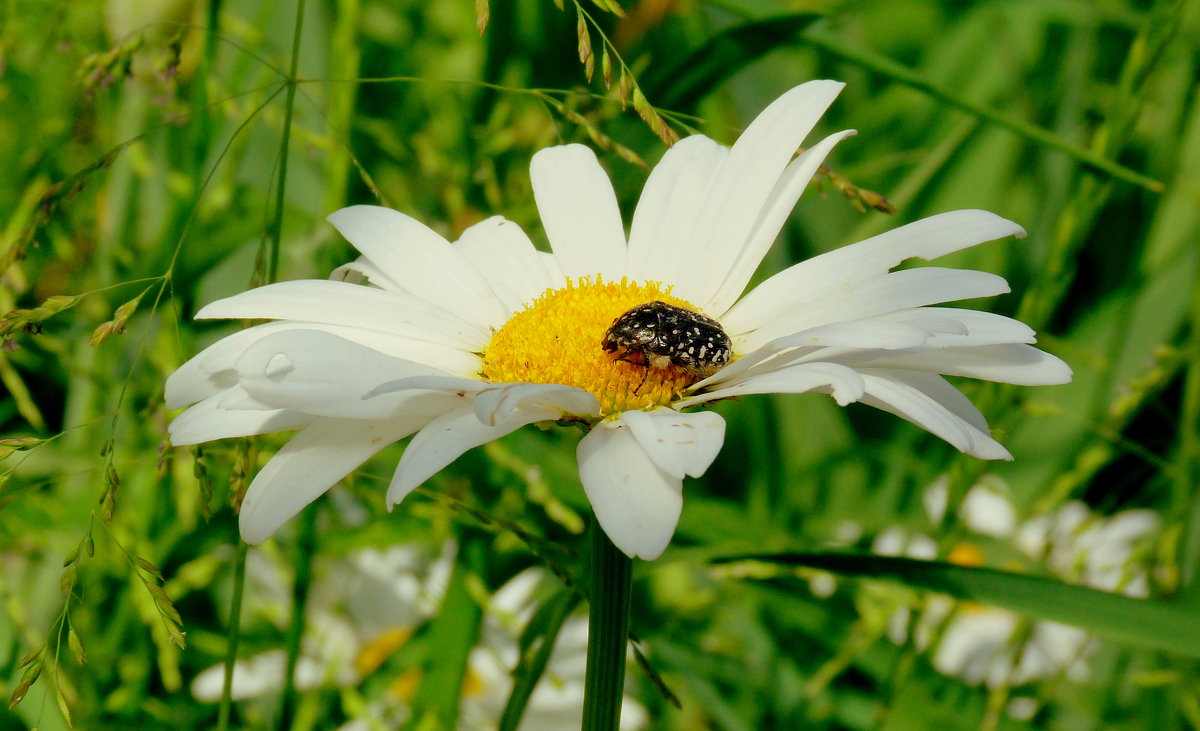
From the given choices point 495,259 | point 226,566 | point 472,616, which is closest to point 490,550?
point 472,616

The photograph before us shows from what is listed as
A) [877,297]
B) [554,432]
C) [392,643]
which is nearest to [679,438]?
[877,297]

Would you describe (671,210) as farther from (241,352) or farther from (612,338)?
(241,352)

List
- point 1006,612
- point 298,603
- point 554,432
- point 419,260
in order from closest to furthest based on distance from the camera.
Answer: point 419,260 < point 298,603 < point 1006,612 < point 554,432

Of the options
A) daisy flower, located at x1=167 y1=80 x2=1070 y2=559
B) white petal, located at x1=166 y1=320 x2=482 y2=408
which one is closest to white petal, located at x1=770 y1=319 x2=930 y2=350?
daisy flower, located at x1=167 y1=80 x2=1070 y2=559

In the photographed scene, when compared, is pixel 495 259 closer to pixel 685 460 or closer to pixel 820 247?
pixel 685 460

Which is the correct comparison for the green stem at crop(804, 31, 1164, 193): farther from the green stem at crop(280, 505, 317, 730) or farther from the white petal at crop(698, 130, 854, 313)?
the green stem at crop(280, 505, 317, 730)
